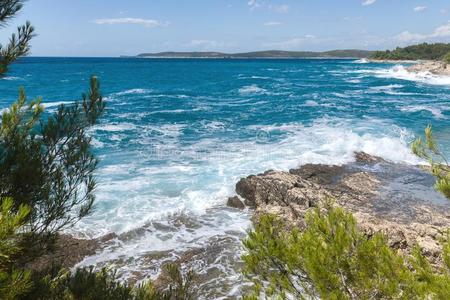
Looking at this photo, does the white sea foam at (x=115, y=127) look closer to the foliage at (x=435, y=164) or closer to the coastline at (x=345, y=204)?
the coastline at (x=345, y=204)

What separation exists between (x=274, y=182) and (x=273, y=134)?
12.8 m

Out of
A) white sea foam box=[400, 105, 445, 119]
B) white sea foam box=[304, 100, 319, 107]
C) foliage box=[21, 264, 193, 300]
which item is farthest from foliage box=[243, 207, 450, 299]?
white sea foam box=[304, 100, 319, 107]

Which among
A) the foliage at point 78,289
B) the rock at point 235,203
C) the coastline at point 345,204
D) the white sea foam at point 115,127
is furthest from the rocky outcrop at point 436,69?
the foliage at point 78,289

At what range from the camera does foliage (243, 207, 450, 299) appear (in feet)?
14.5

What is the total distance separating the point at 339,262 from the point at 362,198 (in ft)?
36.2

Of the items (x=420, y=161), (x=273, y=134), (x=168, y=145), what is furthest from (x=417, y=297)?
(x=273, y=134)

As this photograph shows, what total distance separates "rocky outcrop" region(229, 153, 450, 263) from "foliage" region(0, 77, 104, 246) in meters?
7.48

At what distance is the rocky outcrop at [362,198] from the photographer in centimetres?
1088

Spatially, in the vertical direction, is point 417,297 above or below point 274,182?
above

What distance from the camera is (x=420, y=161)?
20.4 meters

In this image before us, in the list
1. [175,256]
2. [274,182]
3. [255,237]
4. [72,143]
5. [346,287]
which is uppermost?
[72,143]

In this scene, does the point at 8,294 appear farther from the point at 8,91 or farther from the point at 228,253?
the point at 8,91

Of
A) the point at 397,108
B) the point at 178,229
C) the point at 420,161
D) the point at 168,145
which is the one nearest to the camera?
the point at 178,229

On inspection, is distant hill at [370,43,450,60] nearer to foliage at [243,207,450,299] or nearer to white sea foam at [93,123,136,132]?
white sea foam at [93,123,136,132]
